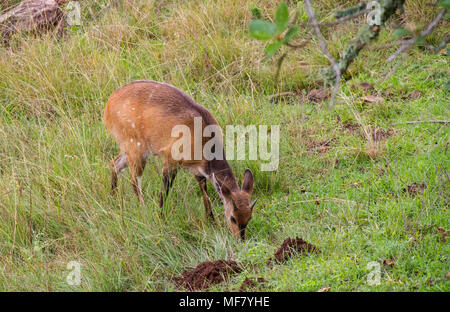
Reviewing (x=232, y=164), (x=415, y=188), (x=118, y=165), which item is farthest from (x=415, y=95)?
(x=118, y=165)

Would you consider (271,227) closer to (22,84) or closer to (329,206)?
(329,206)

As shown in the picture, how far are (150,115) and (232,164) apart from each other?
1116mm

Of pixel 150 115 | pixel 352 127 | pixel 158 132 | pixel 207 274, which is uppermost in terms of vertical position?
pixel 150 115

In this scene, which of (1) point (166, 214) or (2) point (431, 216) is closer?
(2) point (431, 216)

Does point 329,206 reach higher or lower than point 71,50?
lower

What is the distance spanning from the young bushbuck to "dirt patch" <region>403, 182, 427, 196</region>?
150cm

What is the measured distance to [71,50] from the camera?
792 cm

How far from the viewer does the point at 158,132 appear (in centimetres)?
571

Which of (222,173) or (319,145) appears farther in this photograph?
(319,145)

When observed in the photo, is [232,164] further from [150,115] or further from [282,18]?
[282,18]

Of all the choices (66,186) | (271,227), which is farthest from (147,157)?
(271,227)

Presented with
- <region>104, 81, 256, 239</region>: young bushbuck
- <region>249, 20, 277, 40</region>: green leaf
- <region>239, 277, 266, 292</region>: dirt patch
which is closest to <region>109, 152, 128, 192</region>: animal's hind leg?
<region>104, 81, 256, 239</region>: young bushbuck

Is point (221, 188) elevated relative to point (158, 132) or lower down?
lower down
